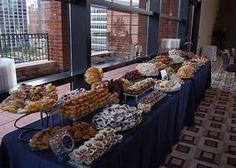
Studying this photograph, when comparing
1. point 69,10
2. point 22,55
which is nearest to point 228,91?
point 69,10

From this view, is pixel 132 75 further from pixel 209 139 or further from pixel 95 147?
pixel 95 147

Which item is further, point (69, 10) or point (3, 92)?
point (69, 10)

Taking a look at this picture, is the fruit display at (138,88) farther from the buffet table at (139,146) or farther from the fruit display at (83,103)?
the fruit display at (83,103)

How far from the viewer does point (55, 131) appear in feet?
3.61

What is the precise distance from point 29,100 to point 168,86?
4.29 feet

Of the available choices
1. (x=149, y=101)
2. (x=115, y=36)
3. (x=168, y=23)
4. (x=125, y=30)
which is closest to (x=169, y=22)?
(x=168, y=23)

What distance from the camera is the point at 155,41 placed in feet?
11.7

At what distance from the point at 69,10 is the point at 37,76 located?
1.96 ft

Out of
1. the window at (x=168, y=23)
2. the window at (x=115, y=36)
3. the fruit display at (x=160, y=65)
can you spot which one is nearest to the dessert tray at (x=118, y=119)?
the window at (x=115, y=36)

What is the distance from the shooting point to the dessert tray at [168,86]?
81.5 inches

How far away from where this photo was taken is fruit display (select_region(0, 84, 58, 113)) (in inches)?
41.2

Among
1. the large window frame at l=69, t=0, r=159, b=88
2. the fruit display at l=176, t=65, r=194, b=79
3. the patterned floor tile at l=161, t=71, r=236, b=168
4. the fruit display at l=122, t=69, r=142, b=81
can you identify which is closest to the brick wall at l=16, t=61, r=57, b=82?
the large window frame at l=69, t=0, r=159, b=88

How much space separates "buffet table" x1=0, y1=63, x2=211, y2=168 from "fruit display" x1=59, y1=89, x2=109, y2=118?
165 millimetres

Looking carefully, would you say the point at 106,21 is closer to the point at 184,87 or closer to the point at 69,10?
the point at 69,10
